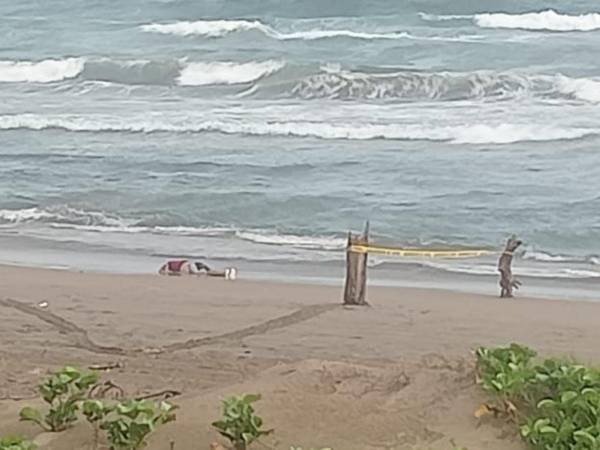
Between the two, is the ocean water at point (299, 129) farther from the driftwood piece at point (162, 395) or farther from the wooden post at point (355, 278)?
the driftwood piece at point (162, 395)

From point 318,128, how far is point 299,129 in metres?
0.31

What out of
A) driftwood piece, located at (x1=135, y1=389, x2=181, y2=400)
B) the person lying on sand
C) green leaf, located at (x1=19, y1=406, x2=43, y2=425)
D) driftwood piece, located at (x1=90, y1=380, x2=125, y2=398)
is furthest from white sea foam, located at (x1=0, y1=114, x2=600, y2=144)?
green leaf, located at (x1=19, y1=406, x2=43, y2=425)

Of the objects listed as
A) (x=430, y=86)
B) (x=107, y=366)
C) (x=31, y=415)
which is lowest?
(x=107, y=366)

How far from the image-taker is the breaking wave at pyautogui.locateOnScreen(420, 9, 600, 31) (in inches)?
1191

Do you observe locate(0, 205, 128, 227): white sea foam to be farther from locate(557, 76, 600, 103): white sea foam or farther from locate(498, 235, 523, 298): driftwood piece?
locate(557, 76, 600, 103): white sea foam

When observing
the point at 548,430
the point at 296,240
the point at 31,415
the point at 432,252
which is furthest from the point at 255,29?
the point at 548,430

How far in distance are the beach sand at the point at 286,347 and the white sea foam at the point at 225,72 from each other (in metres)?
14.7

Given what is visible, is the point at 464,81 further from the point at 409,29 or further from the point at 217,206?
the point at 217,206

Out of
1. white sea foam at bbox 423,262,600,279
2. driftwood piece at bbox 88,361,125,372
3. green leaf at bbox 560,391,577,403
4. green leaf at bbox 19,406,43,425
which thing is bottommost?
driftwood piece at bbox 88,361,125,372

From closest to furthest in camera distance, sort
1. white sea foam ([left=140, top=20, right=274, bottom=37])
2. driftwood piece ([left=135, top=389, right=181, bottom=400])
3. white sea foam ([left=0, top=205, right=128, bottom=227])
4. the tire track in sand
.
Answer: driftwood piece ([left=135, top=389, right=181, bottom=400]) → the tire track in sand → white sea foam ([left=0, top=205, right=128, bottom=227]) → white sea foam ([left=140, top=20, right=274, bottom=37])

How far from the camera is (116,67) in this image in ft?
91.1

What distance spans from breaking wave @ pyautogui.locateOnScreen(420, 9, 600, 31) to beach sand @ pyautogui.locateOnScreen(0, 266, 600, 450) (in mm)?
20007

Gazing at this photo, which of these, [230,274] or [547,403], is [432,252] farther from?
[547,403]

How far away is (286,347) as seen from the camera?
29.4 feet
